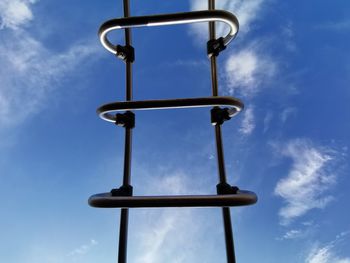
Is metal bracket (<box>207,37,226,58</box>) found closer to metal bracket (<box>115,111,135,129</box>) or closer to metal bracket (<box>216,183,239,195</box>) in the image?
metal bracket (<box>115,111,135,129</box>)

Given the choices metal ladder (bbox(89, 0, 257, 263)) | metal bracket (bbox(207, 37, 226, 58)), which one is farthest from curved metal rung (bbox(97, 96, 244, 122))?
metal bracket (bbox(207, 37, 226, 58))

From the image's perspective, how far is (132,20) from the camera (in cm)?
128

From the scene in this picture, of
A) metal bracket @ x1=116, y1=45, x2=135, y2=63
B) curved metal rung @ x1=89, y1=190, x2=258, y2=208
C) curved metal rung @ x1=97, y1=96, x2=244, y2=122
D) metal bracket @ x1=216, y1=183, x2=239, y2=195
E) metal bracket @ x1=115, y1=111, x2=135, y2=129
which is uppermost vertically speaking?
metal bracket @ x1=116, y1=45, x2=135, y2=63

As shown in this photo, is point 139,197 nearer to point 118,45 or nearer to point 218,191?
point 218,191

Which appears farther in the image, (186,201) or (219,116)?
(219,116)

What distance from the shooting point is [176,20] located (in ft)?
4.02

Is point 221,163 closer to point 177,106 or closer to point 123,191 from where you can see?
point 177,106

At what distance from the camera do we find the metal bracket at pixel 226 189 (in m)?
1.18

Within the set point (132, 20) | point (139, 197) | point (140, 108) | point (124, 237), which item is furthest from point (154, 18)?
point (124, 237)

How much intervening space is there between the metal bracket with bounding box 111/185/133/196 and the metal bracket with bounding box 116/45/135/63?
61 centimetres

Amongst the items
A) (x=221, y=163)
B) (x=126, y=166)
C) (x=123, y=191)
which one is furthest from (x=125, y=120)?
(x=221, y=163)

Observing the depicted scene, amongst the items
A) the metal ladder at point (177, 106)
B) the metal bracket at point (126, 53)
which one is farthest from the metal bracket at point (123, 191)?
the metal bracket at point (126, 53)

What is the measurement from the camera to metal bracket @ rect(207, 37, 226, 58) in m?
1.35

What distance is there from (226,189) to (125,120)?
53 cm
